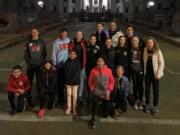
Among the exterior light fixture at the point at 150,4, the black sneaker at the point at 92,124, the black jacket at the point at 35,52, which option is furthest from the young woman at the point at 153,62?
the exterior light fixture at the point at 150,4

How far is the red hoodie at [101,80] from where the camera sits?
9359 mm

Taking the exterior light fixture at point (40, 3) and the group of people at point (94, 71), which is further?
the exterior light fixture at point (40, 3)

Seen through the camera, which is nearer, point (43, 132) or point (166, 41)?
point (43, 132)

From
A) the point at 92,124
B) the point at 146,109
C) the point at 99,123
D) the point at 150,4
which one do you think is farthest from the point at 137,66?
the point at 150,4

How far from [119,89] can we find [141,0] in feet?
385

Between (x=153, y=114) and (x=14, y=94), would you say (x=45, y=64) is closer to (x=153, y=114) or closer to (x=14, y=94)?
(x=14, y=94)

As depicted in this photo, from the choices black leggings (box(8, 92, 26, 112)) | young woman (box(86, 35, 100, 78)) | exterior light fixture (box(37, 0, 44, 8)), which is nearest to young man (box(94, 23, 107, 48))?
young woman (box(86, 35, 100, 78))

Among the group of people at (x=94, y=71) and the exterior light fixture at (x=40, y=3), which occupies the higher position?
the group of people at (x=94, y=71)

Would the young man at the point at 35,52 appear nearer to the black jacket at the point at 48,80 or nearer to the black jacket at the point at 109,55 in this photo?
the black jacket at the point at 48,80

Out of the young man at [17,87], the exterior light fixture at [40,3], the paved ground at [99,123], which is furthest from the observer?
the exterior light fixture at [40,3]

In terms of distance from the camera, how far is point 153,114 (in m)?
10.1

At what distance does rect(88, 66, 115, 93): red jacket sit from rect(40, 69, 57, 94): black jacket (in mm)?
962

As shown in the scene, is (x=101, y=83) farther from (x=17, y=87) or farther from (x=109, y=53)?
(x=17, y=87)

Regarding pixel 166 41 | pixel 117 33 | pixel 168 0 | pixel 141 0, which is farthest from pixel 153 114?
pixel 141 0
